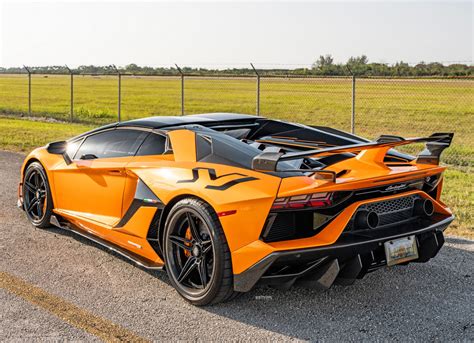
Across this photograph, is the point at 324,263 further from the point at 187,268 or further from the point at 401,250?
the point at 187,268

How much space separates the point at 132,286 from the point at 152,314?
62 centimetres

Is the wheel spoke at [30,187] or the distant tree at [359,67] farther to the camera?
the distant tree at [359,67]

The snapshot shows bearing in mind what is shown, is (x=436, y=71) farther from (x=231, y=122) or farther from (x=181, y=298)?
(x=181, y=298)

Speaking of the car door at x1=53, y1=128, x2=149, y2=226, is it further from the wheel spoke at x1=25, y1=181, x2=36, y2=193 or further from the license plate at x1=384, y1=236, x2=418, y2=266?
the license plate at x1=384, y1=236, x2=418, y2=266

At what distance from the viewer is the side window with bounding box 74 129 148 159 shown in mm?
5234

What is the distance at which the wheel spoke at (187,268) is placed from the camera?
4.39 m

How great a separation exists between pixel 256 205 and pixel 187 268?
86cm

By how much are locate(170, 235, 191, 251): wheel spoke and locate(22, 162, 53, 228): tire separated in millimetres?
2163

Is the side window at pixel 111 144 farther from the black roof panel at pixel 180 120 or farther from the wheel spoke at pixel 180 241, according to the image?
the wheel spoke at pixel 180 241

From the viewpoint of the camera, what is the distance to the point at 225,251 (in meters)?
4.07

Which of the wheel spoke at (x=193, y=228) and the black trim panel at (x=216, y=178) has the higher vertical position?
the black trim panel at (x=216, y=178)

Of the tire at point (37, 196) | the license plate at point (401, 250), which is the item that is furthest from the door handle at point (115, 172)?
the license plate at point (401, 250)

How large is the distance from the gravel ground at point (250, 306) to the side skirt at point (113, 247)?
16 centimetres

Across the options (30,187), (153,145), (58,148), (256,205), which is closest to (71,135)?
(30,187)
